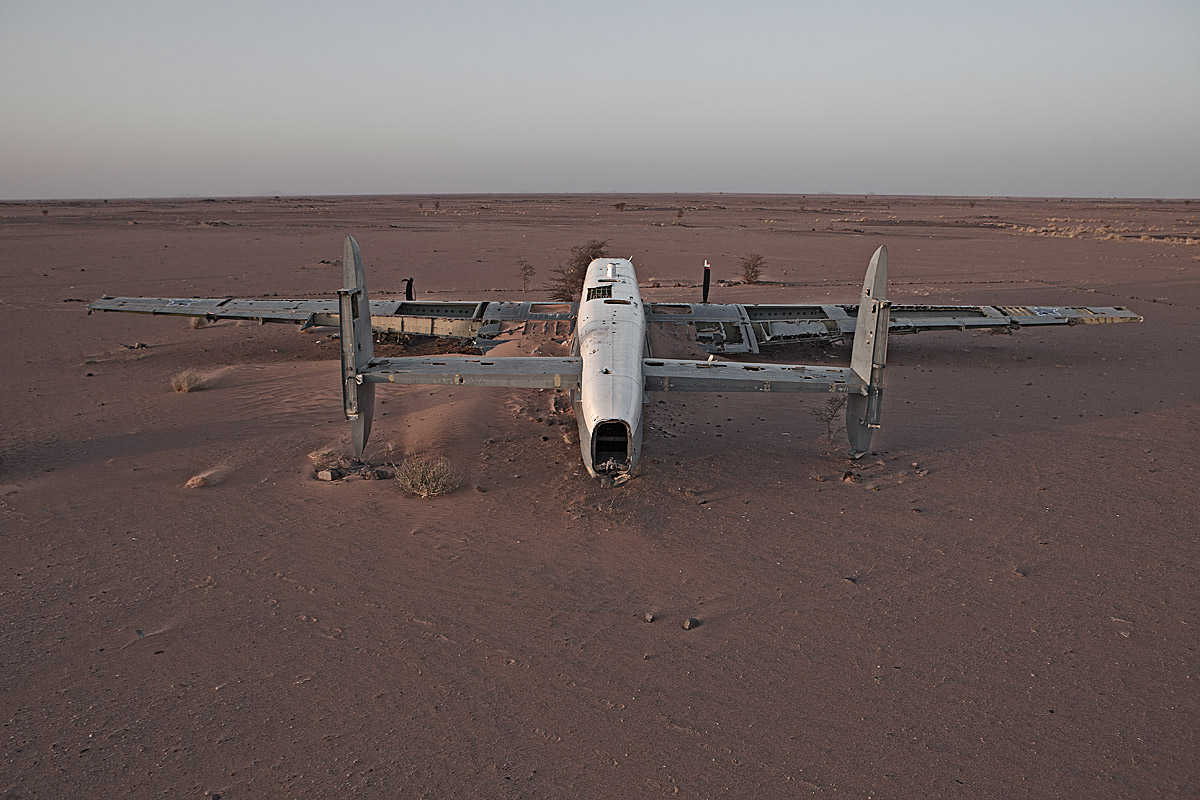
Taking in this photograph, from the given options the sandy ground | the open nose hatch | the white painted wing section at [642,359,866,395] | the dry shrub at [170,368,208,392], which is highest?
the white painted wing section at [642,359,866,395]

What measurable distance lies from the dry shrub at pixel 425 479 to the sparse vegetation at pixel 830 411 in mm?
6416

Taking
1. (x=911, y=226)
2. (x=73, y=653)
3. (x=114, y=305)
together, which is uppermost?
(x=911, y=226)

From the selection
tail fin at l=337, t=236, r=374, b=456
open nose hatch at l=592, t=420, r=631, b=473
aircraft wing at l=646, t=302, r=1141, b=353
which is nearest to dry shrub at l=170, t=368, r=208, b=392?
tail fin at l=337, t=236, r=374, b=456

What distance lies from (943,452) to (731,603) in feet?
20.6

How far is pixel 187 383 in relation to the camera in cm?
1498

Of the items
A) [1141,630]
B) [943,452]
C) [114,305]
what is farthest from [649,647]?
[114,305]

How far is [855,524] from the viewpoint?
361 inches

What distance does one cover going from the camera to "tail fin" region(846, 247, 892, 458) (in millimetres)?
9688

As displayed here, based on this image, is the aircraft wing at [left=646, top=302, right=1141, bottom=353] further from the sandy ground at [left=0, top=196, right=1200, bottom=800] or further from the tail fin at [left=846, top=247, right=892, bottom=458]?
the tail fin at [left=846, top=247, right=892, bottom=458]

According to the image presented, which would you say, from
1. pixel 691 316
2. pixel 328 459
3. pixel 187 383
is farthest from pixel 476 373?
Answer: pixel 691 316

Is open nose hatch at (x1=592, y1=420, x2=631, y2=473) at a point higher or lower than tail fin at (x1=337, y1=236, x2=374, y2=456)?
lower

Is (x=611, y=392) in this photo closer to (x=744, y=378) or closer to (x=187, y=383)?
(x=744, y=378)

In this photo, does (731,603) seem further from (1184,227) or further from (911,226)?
(1184,227)

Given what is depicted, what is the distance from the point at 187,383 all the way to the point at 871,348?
13.3 meters
